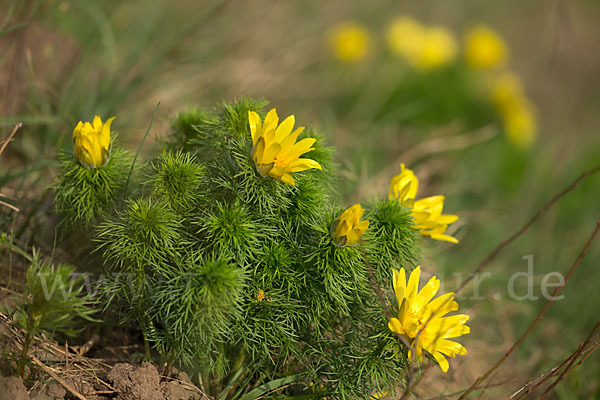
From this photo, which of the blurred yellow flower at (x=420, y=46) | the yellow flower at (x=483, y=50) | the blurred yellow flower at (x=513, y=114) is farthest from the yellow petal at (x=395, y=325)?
the yellow flower at (x=483, y=50)

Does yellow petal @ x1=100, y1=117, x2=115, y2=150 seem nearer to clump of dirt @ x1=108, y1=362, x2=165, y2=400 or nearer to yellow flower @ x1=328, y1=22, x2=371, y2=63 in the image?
clump of dirt @ x1=108, y1=362, x2=165, y2=400

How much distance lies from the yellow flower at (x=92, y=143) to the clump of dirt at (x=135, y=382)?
0.55 meters

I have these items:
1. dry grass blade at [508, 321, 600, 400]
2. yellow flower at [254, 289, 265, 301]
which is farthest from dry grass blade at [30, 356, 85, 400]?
dry grass blade at [508, 321, 600, 400]

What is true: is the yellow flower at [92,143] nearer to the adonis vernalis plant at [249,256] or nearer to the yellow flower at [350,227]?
the adonis vernalis plant at [249,256]

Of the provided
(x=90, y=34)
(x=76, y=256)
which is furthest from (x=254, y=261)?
(x=90, y=34)

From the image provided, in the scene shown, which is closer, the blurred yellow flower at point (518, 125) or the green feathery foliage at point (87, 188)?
the green feathery foliage at point (87, 188)

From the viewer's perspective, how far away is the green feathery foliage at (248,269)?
141 cm

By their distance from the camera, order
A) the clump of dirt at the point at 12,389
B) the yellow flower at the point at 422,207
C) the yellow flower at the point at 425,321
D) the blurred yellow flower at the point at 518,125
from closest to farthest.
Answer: the clump of dirt at the point at 12,389, the yellow flower at the point at 425,321, the yellow flower at the point at 422,207, the blurred yellow flower at the point at 518,125

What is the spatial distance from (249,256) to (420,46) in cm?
311

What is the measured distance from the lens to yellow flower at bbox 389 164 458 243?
1672 mm

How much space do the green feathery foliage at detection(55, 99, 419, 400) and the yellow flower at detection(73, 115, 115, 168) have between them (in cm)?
4

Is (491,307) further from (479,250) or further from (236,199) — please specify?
(236,199)

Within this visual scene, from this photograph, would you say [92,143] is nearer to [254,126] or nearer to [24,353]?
[254,126]

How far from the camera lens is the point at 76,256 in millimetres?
1748
